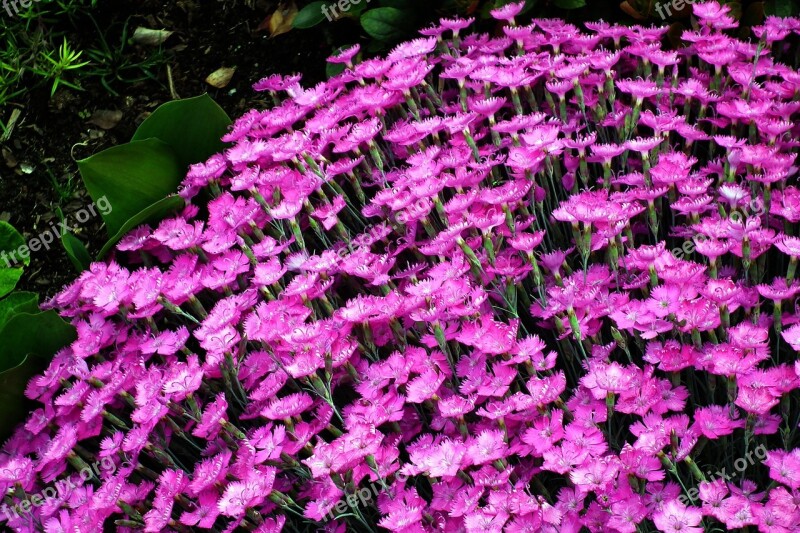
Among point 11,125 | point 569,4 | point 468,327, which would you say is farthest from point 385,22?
point 11,125

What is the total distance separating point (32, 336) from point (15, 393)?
0.46ft

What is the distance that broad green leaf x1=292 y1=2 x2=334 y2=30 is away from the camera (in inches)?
99.9

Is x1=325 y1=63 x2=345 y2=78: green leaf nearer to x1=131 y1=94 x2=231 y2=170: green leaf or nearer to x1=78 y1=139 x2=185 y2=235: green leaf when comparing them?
x1=131 y1=94 x2=231 y2=170: green leaf

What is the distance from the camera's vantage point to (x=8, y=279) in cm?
225

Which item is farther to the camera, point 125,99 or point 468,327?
point 125,99

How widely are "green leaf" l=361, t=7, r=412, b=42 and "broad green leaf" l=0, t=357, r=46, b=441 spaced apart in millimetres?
1388

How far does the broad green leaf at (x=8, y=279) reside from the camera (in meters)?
2.24

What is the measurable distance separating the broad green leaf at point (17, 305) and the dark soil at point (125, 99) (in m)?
0.54
